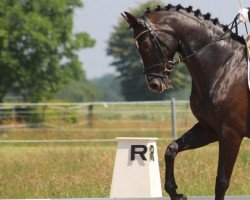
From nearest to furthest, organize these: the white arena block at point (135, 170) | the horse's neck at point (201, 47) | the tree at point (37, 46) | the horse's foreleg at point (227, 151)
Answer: the horse's foreleg at point (227, 151), the horse's neck at point (201, 47), the white arena block at point (135, 170), the tree at point (37, 46)

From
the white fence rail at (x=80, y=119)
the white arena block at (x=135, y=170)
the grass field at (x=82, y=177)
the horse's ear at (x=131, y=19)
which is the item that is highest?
the horse's ear at (x=131, y=19)

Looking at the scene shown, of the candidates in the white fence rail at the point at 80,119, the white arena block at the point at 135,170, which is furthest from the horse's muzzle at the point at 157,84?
the white fence rail at the point at 80,119

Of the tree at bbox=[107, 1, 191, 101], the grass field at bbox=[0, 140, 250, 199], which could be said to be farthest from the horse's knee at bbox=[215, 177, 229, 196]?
the tree at bbox=[107, 1, 191, 101]

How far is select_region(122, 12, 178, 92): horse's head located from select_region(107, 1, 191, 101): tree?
60.5ft

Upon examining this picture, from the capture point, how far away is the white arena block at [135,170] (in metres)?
9.73

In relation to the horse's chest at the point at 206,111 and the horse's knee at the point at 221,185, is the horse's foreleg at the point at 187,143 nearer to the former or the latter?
Result: the horse's chest at the point at 206,111

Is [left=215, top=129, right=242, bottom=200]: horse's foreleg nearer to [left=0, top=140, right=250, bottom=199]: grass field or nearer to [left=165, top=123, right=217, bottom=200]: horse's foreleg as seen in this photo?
[left=165, top=123, right=217, bottom=200]: horse's foreleg

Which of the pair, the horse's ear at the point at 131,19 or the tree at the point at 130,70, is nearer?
the horse's ear at the point at 131,19

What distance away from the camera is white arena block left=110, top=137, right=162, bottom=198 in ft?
31.9

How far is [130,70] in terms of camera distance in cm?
4872

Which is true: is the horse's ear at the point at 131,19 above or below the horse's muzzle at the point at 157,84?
above

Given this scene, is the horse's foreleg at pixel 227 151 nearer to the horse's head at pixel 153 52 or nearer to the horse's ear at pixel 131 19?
the horse's head at pixel 153 52

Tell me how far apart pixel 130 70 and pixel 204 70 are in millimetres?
40877

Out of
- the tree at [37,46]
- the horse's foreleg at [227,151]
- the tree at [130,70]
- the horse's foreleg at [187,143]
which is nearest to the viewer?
the horse's foreleg at [227,151]
